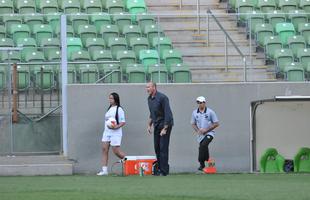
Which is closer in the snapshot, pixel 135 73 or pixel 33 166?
pixel 33 166

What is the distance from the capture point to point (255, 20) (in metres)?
26.1

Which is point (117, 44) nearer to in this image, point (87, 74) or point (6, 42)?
point (87, 74)

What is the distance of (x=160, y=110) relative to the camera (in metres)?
21.3

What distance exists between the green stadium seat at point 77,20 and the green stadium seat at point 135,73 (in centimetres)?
228

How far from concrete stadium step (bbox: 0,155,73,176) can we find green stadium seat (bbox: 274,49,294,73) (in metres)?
5.69

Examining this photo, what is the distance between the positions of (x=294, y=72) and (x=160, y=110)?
4.96m

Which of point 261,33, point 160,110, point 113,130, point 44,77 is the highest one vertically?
point 261,33

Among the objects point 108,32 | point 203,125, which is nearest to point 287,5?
point 108,32

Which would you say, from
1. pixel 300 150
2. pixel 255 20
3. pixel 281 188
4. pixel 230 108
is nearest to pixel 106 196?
pixel 281 188

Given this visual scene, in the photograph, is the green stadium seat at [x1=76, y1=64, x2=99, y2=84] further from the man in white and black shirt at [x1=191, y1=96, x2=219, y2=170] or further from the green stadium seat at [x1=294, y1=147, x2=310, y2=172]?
the green stadium seat at [x1=294, y1=147, x2=310, y2=172]

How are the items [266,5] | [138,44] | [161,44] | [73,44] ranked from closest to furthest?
[73,44] → [161,44] → [138,44] → [266,5]

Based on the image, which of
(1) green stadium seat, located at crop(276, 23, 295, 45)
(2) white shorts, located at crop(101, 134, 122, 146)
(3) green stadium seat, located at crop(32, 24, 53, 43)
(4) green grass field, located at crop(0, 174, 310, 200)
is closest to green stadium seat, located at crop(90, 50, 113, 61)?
(3) green stadium seat, located at crop(32, 24, 53, 43)

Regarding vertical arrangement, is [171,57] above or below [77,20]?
below

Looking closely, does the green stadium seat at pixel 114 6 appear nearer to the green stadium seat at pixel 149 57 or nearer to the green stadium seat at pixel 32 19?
the green stadium seat at pixel 32 19
